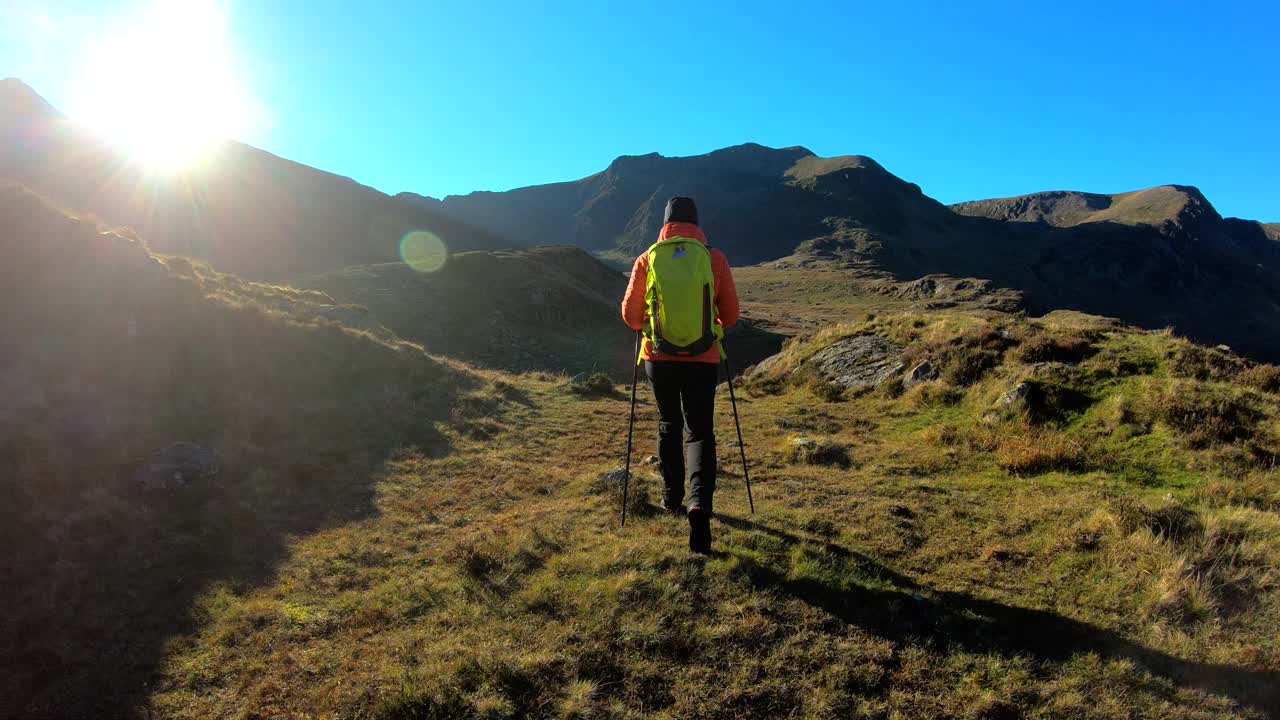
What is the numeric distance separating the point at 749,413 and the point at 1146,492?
6964mm

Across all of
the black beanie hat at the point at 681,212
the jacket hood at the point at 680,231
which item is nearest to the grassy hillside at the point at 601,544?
the jacket hood at the point at 680,231

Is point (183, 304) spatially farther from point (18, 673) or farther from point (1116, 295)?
point (1116, 295)

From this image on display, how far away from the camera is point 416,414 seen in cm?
1211

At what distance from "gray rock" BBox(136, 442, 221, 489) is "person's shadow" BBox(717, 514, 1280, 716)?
711 centimetres

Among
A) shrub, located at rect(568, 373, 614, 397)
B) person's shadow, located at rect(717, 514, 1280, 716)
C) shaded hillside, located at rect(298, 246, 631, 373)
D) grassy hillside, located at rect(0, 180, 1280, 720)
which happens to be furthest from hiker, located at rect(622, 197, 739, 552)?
shaded hillside, located at rect(298, 246, 631, 373)

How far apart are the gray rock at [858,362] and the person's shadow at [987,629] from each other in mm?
9531

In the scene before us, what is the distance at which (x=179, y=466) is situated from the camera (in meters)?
7.66

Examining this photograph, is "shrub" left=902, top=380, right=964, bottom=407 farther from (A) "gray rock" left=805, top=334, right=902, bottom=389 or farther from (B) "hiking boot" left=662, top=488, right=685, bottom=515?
(B) "hiking boot" left=662, top=488, right=685, bottom=515

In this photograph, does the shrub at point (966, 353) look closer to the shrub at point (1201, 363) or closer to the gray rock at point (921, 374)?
the gray rock at point (921, 374)

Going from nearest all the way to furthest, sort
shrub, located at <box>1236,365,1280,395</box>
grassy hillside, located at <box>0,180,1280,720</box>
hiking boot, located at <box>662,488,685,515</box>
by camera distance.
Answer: grassy hillside, located at <box>0,180,1280,720</box>
hiking boot, located at <box>662,488,685,515</box>
shrub, located at <box>1236,365,1280,395</box>

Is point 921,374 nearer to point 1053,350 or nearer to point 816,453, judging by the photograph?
point 1053,350

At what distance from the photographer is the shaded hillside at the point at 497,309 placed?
33938 mm

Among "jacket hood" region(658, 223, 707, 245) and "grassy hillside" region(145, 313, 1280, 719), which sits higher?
"jacket hood" region(658, 223, 707, 245)

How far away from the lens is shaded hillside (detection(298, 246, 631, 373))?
111ft
